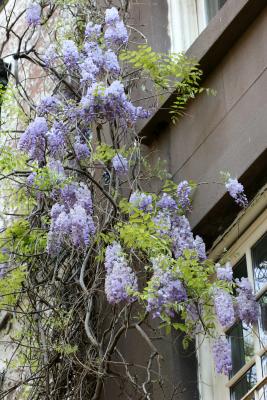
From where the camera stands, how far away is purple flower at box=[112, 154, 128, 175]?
26.2ft

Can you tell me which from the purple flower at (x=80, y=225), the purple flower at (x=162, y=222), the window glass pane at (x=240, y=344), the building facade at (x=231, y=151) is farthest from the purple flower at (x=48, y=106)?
the window glass pane at (x=240, y=344)

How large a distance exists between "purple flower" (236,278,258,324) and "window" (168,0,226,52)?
2.51 meters

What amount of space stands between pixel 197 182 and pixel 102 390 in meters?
1.63

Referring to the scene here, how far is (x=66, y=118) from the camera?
314 inches

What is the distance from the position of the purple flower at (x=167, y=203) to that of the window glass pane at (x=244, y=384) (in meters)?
1.31

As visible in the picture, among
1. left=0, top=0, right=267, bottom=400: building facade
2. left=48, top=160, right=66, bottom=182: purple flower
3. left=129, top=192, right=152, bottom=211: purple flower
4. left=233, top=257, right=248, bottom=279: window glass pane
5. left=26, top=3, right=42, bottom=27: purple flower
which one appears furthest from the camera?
left=26, top=3, right=42, bottom=27: purple flower

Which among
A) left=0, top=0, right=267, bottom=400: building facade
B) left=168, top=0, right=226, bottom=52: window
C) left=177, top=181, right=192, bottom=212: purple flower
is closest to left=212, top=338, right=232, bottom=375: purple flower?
left=0, top=0, right=267, bottom=400: building facade

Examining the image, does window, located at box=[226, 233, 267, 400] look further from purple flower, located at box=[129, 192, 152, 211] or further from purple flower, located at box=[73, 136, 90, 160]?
purple flower, located at box=[73, 136, 90, 160]

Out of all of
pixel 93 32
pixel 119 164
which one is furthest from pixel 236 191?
pixel 93 32

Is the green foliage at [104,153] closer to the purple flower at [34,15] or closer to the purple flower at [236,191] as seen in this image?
the purple flower at [236,191]

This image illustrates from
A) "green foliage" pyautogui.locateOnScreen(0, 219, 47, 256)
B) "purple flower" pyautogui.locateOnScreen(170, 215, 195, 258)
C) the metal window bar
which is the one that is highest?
"green foliage" pyautogui.locateOnScreen(0, 219, 47, 256)

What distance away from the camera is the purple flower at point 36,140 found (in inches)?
303

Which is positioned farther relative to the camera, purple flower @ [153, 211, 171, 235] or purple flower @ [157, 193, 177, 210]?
purple flower @ [157, 193, 177, 210]

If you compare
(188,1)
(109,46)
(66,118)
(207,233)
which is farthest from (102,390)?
(188,1)
